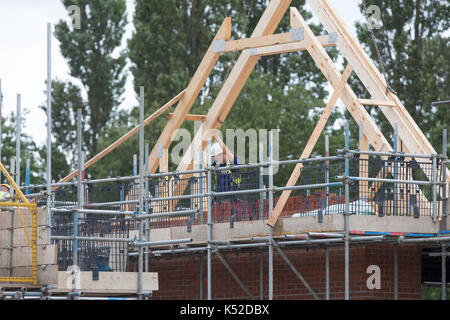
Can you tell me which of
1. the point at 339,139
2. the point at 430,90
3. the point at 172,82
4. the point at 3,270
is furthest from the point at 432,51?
the point at 3,270

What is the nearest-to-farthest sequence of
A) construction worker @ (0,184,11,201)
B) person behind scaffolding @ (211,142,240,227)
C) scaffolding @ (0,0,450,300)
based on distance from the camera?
construction worker @ (0,184,11,201)
scaffolding @ (0,0,450,300)
person behind scaffolding @ (211,142,240,227)

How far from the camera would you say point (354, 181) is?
21172 mm

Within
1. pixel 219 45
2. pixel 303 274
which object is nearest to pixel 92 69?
pixel 219 45

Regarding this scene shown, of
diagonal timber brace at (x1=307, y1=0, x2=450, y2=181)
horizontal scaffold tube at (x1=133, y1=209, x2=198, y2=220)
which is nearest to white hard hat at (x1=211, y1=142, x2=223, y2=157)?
horizontal scaffold tube at (x1=133, y1=209, x2=198, y2=220)

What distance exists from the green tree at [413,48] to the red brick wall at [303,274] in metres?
18.3

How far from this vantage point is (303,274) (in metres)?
23.0

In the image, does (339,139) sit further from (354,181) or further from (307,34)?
(354,181)

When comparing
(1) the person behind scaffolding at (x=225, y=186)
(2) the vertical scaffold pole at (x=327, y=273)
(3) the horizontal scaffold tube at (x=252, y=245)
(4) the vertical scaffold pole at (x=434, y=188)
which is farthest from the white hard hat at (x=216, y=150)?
(4) the vertical scaffold pole at (x=434, y=188)

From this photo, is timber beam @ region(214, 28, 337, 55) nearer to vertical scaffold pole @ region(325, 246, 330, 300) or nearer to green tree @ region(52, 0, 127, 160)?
vertical scaffold pole @ region(325, 246, 330, 300)

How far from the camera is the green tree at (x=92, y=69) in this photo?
4831 centimetres

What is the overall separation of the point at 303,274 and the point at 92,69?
89.3 feet

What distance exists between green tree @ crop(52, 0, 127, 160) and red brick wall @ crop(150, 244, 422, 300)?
23673 mm

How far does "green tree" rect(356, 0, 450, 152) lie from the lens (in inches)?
1631

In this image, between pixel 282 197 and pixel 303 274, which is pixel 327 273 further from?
pixel 282 197
